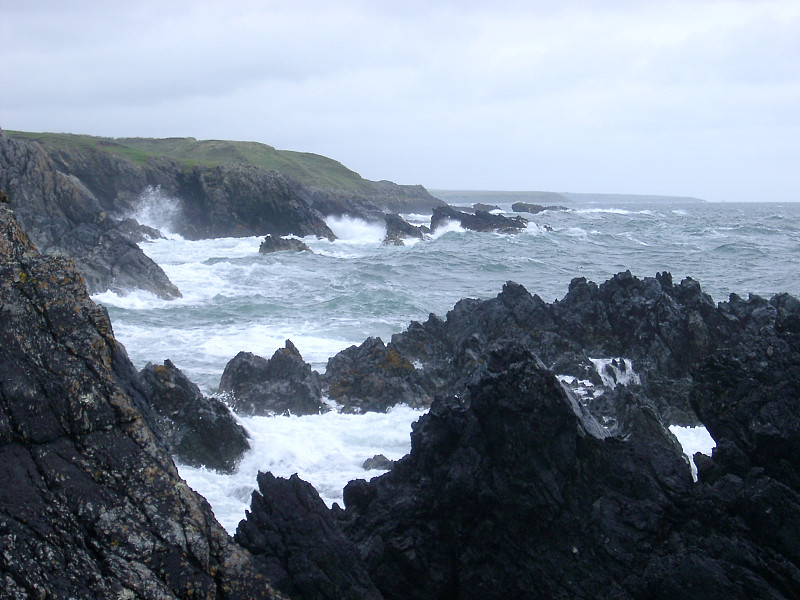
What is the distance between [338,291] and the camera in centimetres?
3428

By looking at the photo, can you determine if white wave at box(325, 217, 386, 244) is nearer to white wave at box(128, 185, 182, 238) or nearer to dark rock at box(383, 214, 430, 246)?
dark rock at box(383, 214, 430, 246)

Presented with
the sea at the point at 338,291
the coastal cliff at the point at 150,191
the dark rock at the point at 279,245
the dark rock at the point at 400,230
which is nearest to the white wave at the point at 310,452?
the sea at the point at 338,291

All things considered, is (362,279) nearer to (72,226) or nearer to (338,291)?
(338,291)

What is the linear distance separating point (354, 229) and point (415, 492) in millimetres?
67760

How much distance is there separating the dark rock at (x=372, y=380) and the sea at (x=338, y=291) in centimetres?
53

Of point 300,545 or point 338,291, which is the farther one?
point 338,291

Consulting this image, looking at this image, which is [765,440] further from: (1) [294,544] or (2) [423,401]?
(2) [423,401]

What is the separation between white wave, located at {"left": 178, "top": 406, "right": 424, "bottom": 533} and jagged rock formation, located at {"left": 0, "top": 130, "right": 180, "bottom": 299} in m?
16.6

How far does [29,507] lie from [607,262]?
4390 cm

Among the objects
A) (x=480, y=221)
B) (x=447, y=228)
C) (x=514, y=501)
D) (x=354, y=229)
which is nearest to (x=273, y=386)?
(x=514, y=501)

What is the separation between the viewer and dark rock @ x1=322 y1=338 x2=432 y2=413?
16.7m

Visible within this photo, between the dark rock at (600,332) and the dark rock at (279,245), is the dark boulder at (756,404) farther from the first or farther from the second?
the dark rock at (279,245)

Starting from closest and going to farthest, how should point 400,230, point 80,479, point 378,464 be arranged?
point 80,479
point 378,464
point 400,230

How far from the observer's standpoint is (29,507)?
4.90 m
